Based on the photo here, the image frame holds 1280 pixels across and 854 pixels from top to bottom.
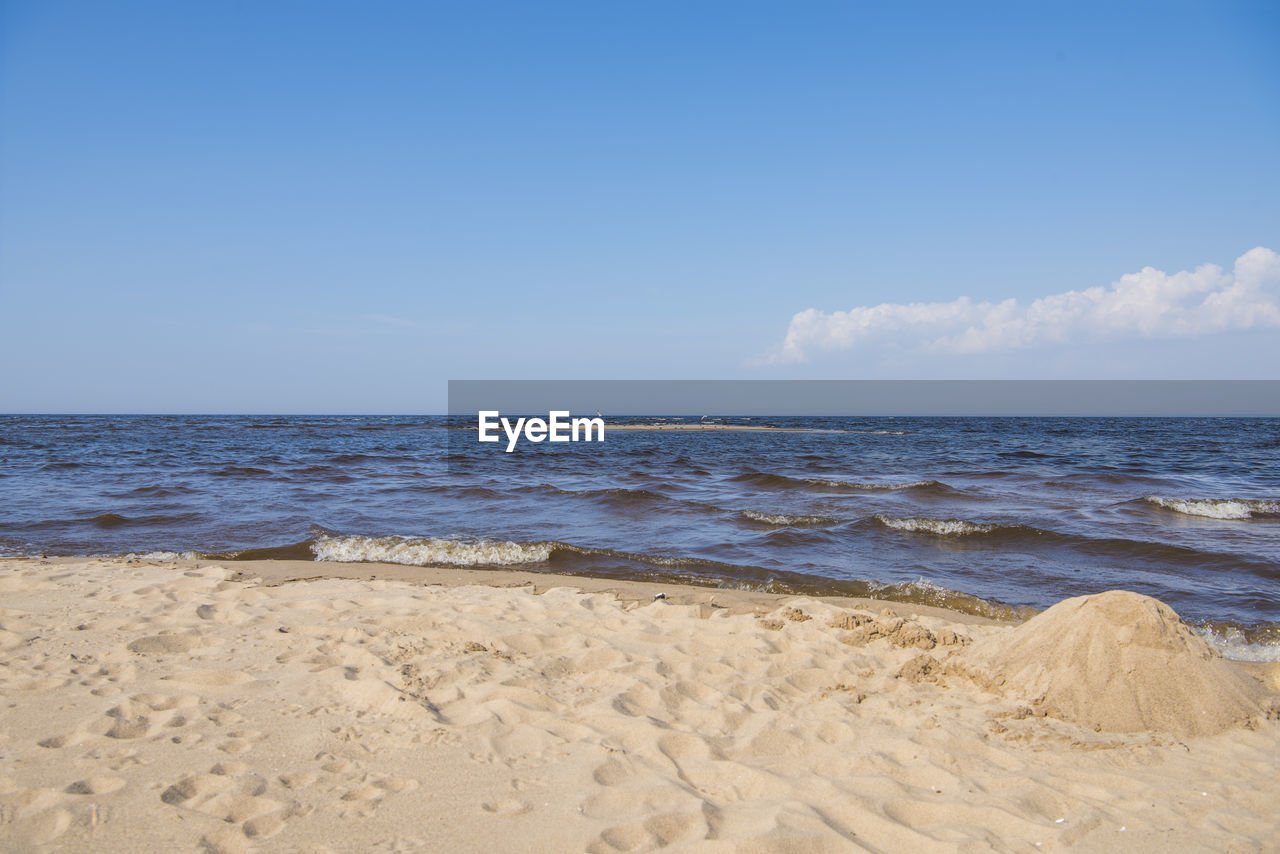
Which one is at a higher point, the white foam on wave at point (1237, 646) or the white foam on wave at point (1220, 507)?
the white foam on wave at point (1220, 507)

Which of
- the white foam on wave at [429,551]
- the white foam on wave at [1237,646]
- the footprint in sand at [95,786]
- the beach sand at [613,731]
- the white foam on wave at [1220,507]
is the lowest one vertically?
the white foam on wave at [1237,646]

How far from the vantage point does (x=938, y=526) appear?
1008 centimetres

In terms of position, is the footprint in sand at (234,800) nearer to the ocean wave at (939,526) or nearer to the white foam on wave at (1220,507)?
the ocean wave at (939,526)

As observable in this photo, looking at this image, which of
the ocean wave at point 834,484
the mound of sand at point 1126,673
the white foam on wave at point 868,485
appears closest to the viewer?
the mound of sand at point 1126,673

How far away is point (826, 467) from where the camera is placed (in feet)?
66.4

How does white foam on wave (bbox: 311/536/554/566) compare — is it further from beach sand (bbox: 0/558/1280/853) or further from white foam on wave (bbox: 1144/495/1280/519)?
white foam on wave (bbox: 1144/495/1280/519)

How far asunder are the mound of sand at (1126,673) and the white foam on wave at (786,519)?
20.1ft

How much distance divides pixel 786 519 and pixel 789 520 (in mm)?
60

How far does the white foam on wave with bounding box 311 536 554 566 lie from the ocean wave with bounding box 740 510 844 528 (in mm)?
3581

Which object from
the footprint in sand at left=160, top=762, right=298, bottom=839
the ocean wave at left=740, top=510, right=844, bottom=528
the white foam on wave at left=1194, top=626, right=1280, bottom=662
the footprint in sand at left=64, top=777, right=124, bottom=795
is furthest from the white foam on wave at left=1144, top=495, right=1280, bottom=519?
the footprint in sand at left=64, top=777, right=124, bottom=795

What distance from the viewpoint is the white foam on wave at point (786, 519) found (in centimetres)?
1034

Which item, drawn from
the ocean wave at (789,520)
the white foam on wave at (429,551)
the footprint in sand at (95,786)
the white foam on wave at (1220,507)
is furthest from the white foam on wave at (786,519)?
the footprint in sand at (95,786)

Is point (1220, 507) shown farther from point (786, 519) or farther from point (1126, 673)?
point (1126, 673)

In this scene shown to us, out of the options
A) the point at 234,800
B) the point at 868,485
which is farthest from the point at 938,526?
the point at 234,800
